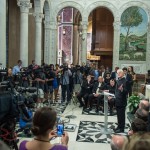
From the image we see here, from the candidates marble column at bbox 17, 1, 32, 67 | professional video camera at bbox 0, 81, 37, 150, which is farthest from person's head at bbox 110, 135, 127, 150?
marble column at bbox 17, 1, 32, 67

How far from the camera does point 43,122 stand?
2408 millimetres

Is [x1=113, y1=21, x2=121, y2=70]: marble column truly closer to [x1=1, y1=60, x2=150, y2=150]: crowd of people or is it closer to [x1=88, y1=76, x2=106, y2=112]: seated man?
[x1=1, y1=60, x2=150, y2=150]: crowd of people

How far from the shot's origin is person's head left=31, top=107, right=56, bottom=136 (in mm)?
2381

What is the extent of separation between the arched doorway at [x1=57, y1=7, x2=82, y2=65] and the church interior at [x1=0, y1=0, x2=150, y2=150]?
0.12m

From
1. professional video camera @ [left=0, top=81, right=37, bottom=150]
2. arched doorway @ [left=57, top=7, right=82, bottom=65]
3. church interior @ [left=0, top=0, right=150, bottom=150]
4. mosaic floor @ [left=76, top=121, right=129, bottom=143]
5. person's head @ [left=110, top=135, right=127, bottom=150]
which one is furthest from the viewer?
arched doorway @ [left=57, top=7, right=82, bottom=65]

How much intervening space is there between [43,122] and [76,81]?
36.2ft

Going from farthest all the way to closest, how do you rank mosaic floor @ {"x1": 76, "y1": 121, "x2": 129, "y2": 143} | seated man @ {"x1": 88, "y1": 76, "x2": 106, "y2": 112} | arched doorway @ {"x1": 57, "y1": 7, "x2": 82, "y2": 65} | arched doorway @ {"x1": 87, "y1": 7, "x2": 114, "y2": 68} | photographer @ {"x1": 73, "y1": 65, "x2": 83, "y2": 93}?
1. arched doorway @ {"x1": 57, "y1": 7, "x2": 82, "y2": 65}
2. arched doorway @ {"x1": 87, "y1": 7, "x2": 114, "y2": 68}
3. photographer @ {"x1": 73, "y1": 65, "x2": 83, "y2": 93}
4. seated man @ {"x1": 88, "y1": 76, "x2": 106, "y2": 112}
5. mosaic floor @ {"x1": 76, "y1": 121, "x2": 129, "y2": 143}

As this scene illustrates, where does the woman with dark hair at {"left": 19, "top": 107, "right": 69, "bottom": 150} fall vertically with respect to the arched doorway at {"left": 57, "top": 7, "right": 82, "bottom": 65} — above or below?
below

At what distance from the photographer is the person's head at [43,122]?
7.81ft

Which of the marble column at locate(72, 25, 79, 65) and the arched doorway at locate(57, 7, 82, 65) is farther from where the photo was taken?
the marble column at locate(72, 25, 79, 65)

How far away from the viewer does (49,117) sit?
2.43m

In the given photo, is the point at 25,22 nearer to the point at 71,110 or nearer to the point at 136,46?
the point at 71,110

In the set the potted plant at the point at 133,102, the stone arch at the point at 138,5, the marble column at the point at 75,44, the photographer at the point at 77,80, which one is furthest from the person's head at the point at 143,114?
the marble column at the point at 75,44

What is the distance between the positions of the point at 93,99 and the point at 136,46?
10.1 meters
